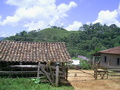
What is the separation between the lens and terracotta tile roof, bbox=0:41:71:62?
1339 cm

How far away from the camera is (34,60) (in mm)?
13297

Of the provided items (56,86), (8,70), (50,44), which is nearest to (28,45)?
(50,44)

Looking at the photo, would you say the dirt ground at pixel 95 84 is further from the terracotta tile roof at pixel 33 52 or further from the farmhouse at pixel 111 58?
the farmhouse at pixel 111 58

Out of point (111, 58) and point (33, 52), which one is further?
point (111, 58)

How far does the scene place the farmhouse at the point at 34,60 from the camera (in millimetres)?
12609

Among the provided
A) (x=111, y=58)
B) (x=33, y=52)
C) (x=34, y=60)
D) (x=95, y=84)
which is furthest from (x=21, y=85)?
(x=111, y=58)

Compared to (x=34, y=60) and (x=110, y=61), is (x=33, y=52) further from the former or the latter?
(x=110, y=61)

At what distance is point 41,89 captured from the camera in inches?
419

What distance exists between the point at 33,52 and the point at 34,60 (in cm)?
133

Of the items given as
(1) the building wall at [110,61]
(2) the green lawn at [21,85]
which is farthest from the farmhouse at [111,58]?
(2) the green lawn at [21,85]

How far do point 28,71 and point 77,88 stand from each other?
4.06 metres

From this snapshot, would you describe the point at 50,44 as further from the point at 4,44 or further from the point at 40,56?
the point at 4,44

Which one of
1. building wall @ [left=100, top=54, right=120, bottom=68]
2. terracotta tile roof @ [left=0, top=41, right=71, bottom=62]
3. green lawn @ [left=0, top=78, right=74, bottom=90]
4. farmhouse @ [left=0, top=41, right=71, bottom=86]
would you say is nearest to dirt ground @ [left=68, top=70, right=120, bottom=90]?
farmhouse @ [left=0, top=41, right=71, bottom=86]

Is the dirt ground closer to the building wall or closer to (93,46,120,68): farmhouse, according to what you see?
(93,46,120,68): farmhouse
